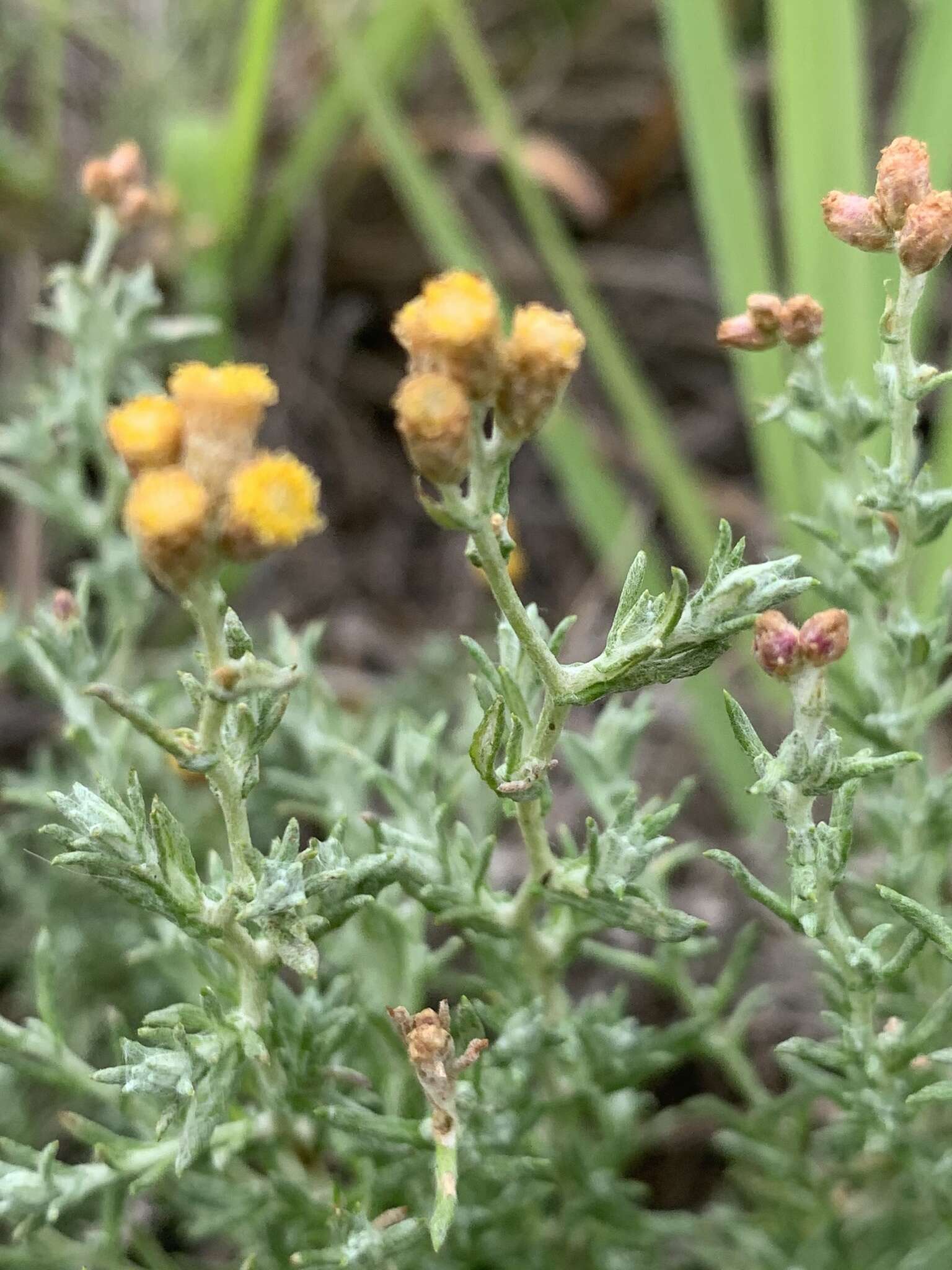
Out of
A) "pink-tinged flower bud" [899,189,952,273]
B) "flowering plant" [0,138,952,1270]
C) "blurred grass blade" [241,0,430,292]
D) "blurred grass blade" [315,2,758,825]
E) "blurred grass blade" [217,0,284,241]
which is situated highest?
"blurred grass blade" [241,0,430,292]

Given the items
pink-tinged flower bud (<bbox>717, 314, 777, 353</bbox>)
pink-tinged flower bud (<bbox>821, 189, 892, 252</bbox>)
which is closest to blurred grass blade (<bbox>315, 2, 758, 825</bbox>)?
pink-tinged flower bud (<bbox>717, 314, 777, 353</bbox>)

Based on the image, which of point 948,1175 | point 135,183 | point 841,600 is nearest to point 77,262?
point 135,183

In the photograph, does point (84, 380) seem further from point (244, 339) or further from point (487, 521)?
point (244, 339)

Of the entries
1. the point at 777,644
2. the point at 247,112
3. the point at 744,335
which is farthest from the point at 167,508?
the point at 247,112

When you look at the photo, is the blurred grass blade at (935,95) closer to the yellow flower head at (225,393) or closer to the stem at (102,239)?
the stem at (102,239)

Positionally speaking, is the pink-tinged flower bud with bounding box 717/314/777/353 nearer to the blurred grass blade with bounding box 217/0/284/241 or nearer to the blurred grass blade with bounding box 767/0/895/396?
the blurred grass blade with bounding box 767/0/895/396

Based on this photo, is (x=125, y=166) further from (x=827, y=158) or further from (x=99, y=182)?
(x=827, y=158)
